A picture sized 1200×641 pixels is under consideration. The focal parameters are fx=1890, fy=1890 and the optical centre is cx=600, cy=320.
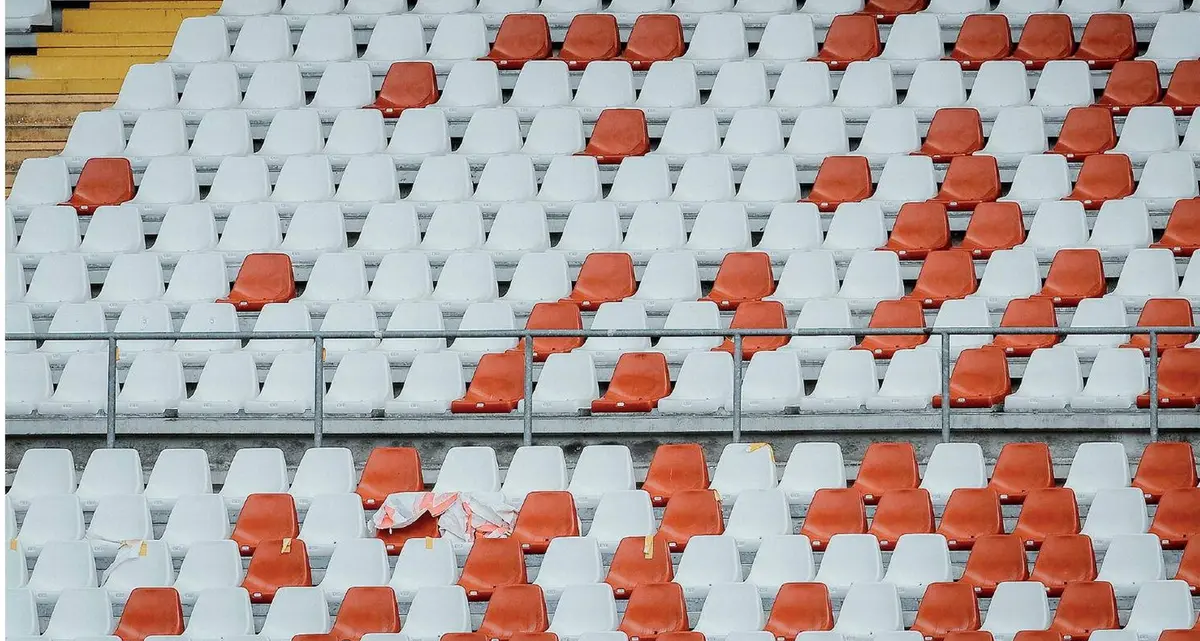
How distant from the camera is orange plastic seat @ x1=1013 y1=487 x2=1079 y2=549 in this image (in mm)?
6617

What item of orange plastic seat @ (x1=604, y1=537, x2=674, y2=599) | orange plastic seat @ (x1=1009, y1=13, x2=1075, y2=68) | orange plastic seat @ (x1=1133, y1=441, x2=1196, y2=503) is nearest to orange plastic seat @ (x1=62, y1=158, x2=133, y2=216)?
orange plastic seat @ (x1=604, y1=537, x2=674, y2=599)

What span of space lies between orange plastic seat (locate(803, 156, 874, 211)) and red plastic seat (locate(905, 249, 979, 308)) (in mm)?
614

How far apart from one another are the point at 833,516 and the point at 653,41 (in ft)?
11.0

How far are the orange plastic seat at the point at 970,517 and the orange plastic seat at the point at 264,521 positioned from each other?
90.4 inches

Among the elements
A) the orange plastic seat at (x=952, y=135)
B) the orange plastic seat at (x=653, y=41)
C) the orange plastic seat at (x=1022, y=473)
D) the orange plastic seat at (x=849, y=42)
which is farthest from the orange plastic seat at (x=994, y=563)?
the orange plastic seat at (x=653, y=41)

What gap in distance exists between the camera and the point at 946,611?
20.3ft

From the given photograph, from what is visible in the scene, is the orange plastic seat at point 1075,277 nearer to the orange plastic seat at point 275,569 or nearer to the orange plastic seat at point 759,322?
the orange plastic seat at point 759,322

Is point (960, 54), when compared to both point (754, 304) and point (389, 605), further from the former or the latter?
point (389, 605)

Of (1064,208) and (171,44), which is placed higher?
(171,44)

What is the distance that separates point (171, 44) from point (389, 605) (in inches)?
183

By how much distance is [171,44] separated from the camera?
32.5 ft

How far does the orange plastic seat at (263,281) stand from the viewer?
796cm

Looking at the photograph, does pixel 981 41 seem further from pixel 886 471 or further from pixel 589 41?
pixel 886 471

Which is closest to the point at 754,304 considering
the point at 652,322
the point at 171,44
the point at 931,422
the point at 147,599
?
the point at 652,322
